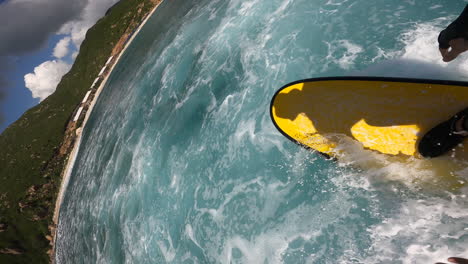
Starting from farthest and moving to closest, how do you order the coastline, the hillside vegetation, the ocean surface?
the hillside vegetation < the coastline < the ocean surface

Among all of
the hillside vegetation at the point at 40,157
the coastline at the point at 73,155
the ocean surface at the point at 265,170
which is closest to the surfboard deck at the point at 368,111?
the ocean surface at the point at 265,170

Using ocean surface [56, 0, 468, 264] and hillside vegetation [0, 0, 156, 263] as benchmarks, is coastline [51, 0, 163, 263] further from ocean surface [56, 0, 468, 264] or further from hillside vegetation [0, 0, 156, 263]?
ocean surface [56, 0, 468, 264]

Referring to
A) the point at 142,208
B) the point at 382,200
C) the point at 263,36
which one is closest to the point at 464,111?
the point at 382,200

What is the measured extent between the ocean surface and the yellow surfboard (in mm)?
481

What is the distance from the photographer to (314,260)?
629 centimetres

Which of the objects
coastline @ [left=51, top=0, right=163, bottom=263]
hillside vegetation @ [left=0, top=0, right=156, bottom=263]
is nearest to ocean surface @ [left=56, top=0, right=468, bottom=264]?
coastline @ [left=51, top=0, right=163, bottom=263]

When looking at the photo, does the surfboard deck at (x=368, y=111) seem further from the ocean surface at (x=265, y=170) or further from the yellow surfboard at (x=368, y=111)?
the ocean surface at (x=265, y=170)

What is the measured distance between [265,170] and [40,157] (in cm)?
4297

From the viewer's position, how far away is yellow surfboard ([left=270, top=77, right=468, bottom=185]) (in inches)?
209

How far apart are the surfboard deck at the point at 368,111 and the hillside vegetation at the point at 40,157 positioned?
27409 millimetres

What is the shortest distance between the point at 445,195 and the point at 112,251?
1343cm

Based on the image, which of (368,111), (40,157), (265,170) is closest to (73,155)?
(40,157)

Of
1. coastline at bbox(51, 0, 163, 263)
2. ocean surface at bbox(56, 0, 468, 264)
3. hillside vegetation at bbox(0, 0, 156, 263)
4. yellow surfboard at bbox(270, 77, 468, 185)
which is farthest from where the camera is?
hillside vegetation at bbox(0, 0, 156, 263)

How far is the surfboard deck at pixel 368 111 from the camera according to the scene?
5.30 meters
